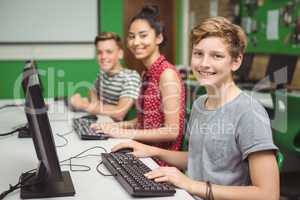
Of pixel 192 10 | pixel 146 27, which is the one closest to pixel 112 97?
pixel 146 27

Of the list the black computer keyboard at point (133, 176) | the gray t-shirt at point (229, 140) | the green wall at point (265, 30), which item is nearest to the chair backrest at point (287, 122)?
the gray t-shirt at point (229, 140)

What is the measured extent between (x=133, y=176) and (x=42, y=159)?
284 mm

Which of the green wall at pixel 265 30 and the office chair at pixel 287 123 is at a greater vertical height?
the green wall at pixel 265 30

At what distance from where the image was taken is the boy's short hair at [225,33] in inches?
55.7

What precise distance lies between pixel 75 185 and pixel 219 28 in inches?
27.5

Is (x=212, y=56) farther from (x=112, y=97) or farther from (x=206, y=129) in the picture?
(x=112, y=97)

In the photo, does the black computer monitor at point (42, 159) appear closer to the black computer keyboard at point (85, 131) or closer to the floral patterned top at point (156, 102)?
the black computer keyboard at point (85, 131)

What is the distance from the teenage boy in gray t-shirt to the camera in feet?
4.13

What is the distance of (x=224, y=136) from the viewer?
54.7 inches

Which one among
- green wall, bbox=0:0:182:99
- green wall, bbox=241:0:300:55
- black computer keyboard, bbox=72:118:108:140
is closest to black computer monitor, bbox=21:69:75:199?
black computer keyboard, bbox=72:118:108:140

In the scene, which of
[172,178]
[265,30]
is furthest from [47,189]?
[265,30]

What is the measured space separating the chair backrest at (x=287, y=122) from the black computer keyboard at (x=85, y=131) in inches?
48.4

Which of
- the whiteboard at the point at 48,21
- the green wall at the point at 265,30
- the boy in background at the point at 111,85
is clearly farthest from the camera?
the whiteboard at the point at 48,21

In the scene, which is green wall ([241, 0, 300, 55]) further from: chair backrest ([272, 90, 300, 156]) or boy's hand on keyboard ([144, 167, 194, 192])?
boy's hand on keyboard ([144, 167, 194, 192])
